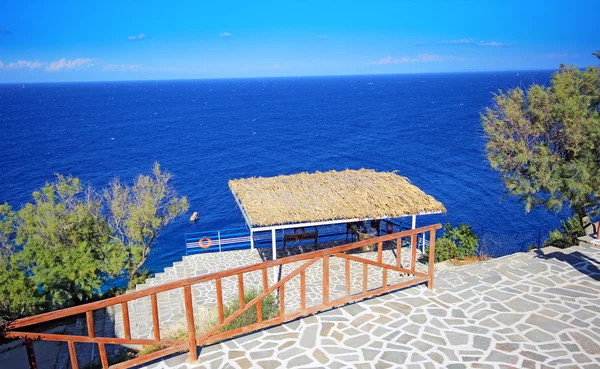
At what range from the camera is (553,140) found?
1377 centimetres

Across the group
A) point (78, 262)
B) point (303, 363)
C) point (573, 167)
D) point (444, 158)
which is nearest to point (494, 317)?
point (303, 363)

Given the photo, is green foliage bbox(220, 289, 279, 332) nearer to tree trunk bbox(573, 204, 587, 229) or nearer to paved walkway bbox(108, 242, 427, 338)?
paved walkway bbox(108, 242, 427, 338)

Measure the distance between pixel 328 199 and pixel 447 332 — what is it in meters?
8.70

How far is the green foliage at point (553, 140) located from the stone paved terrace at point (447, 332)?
538 cm

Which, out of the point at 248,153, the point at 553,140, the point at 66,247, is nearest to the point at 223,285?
the point at 66,247

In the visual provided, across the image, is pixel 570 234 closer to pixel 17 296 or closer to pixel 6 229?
pixel 17 296

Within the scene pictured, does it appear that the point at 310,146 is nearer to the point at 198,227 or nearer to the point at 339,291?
the point at 198,227

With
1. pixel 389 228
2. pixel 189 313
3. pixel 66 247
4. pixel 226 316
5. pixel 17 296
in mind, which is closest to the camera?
pixel 189 313

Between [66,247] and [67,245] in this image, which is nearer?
[66,247]

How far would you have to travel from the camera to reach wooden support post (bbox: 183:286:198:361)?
546cm

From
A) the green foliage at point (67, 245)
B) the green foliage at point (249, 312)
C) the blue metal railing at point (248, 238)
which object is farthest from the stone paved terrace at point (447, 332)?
the green foliage at point (67, 245)

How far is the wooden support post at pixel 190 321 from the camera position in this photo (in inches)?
215

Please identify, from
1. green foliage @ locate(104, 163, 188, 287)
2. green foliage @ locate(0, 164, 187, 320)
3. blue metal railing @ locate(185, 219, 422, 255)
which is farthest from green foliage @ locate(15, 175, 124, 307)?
blue metal railing @ locate(185, 219, 422, 255)

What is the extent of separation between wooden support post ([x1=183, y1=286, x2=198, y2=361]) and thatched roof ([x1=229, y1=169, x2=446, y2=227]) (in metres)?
7.55
